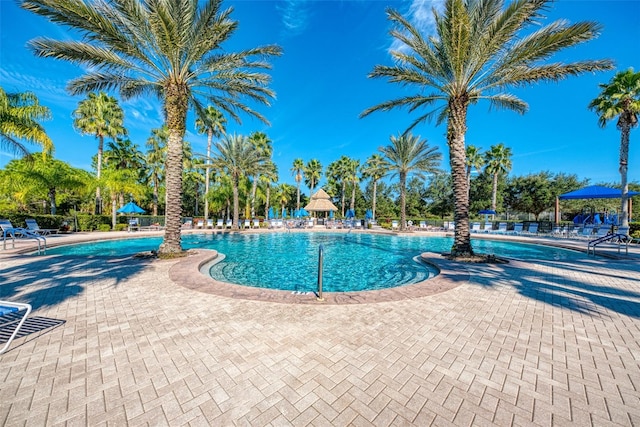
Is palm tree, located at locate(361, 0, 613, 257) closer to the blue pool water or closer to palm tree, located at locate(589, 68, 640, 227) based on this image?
the blue pool water

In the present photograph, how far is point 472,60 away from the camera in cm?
957

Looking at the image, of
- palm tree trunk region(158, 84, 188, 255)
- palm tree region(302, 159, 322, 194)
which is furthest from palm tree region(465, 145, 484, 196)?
palm tree trunk region(158, 84, 188, 255)

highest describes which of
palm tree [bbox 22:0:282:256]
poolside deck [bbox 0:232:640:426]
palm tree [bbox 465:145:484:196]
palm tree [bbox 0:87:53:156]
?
palm tree [bbox 465:145:484:196]

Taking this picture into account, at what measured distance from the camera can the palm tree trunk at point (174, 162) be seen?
31.1 ft

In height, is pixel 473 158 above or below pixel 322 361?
above

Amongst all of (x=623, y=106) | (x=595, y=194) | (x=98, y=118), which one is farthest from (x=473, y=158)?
(x=98, y=118)

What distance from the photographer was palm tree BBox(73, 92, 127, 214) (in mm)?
21797

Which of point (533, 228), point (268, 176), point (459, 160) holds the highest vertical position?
point (268, 176)

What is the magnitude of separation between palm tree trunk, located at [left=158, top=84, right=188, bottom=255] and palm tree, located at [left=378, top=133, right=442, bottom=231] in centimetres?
1840

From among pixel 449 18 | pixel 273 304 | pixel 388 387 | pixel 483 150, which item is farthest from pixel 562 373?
pixel 483 150

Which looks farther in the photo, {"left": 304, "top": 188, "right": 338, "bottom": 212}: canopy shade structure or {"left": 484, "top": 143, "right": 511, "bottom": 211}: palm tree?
{"left": 484, "top": 143, "right": 511, "bottom": 211}: palm tree

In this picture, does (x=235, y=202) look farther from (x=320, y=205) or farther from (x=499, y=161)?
(x=499, y=161)

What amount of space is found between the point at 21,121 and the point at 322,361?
705 inches

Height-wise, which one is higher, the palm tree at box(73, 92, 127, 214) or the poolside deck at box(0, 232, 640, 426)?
the palm tree at box(73, 92, 127, 214)
